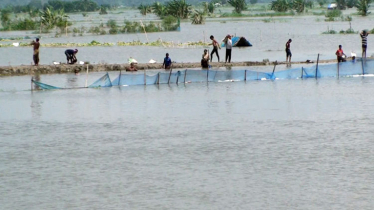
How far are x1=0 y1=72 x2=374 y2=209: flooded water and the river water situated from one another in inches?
1.2

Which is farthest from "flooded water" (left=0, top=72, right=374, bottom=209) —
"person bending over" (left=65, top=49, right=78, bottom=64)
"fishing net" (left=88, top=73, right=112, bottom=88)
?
"person bending over" (left=65, top=49, right=78, bottom=64)

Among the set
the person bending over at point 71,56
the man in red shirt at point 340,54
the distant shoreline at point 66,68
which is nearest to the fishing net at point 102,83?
the distant shoreline at point 66,68

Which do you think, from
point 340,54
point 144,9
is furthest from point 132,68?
point 144,9

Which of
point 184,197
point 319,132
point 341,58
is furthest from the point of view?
point 341,58

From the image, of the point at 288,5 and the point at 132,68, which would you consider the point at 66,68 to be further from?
the point at 288,5

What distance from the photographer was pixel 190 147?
64.8 ft

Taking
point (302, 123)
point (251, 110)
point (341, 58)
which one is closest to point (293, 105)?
point (251, 110)

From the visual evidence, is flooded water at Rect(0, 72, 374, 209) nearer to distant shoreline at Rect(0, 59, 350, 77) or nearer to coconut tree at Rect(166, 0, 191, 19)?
distant shoreline at Rect(0, 59, 350, 77)

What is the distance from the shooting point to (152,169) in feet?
56.7

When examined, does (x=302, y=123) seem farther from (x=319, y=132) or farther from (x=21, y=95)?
(x=21, y=95)

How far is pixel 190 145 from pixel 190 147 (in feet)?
0.88

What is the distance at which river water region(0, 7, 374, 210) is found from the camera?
1508cm

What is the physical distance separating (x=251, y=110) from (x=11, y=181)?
10597 millimetres

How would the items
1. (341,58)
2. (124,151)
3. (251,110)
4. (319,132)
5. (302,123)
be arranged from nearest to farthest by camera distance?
1. (124,151)
2. (319,132)
3. (302,123)
4. (251,110)
5. (341,58)
